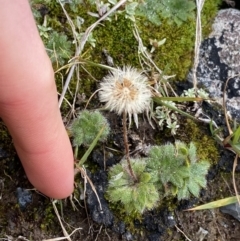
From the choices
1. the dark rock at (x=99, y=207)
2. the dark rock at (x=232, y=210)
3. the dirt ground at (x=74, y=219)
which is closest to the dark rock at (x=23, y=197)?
the dirt ground at (x=74, y=219)

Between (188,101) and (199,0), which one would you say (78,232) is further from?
(199,0)

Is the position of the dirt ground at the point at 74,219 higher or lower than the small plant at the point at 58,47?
lower

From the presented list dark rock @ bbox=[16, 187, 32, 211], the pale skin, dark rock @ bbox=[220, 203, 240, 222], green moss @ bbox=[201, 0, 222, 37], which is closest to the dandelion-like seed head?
the pale skin

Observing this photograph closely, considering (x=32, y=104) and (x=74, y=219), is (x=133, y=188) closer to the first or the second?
(x=74, y=219)

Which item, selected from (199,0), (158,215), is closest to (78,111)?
(158,215)

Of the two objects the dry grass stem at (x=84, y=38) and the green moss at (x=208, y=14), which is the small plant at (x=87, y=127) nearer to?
the dry grass stem at (x=84, y=38)

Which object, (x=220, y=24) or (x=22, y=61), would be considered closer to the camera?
Result: (x=22, y=61)
